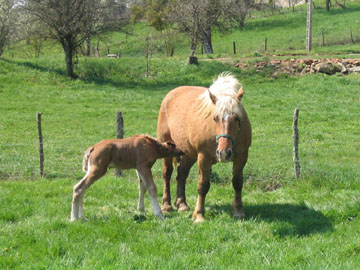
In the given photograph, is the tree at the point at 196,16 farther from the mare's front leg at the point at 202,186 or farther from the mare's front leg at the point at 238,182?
the mare's front leg at the point at 202,186

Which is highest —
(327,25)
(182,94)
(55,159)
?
(327,25)

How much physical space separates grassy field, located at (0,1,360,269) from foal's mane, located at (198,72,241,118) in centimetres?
174

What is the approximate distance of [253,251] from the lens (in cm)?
560

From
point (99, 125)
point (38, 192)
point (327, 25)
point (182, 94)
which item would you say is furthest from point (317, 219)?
point (327, 25)

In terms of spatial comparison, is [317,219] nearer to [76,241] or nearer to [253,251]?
[253,251]

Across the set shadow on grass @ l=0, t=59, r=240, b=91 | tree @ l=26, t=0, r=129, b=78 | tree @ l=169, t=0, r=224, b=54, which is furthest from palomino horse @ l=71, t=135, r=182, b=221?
tree @ l=169, t=0, r=224, b=54

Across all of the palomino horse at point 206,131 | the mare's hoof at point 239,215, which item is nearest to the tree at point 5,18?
the palomino horse at point 206,131

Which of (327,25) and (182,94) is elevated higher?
(327,25)

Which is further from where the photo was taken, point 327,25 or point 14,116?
point 327,25

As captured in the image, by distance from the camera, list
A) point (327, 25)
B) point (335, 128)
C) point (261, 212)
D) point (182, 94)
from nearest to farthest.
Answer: point (261, 212) < point (182, 94) < point (335, 128) < point (327, 25)

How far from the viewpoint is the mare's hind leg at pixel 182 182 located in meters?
8.04

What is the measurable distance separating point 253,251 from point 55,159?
8.06m

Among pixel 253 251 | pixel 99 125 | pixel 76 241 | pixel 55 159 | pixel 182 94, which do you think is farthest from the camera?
pixel 99 125

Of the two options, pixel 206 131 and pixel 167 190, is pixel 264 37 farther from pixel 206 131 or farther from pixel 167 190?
pixel 206 131
